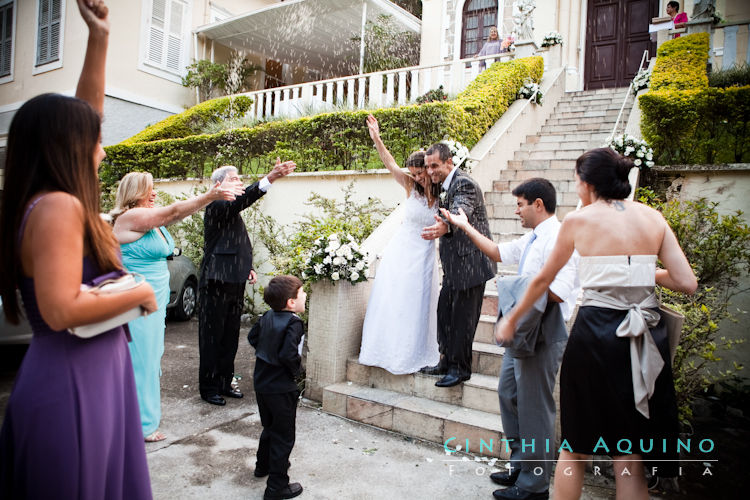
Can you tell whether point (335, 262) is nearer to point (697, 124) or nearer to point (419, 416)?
point (419, 416)

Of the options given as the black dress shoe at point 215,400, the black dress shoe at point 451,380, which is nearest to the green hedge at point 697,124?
the black dress shoe at point 451,380

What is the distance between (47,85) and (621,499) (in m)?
17.6

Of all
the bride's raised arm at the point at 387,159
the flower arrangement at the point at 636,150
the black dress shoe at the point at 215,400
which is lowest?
the black dress shoe at the point at 215,400

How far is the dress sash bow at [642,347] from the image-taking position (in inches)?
86.7

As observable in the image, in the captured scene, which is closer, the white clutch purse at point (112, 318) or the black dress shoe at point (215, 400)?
the white clutch purse at point (112, 318)

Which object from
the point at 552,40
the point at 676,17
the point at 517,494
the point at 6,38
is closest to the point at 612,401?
the point at 517,494

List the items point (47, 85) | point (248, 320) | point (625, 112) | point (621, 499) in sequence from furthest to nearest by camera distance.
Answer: point (47, 85)
point (625, 112)
point (248, 320)
point (621, 499)

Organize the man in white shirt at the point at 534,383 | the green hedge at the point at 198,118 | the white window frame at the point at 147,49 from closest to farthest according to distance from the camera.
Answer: the man in white shirt at the point at 534,383, the green hedge at the point at 198,118, the white window frame at the point at 147,49

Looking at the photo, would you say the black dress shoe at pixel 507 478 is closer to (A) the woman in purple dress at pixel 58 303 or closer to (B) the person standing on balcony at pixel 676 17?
(A) the woman in purple dress at pixel 58 303

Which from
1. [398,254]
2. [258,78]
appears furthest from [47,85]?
[398,254]

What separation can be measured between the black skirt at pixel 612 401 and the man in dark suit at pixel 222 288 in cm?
297

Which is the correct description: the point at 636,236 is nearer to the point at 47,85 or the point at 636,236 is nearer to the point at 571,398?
the point at 571,398

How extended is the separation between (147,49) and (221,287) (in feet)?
43.5

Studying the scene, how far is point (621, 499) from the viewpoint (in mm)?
2279
